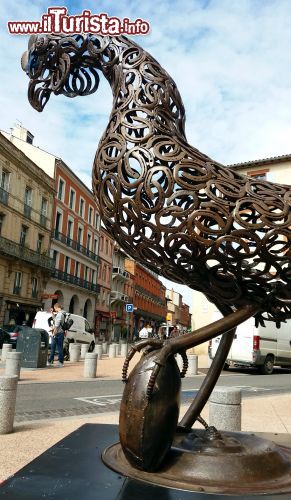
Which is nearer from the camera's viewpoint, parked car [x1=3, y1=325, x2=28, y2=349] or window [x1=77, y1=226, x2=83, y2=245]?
parked car [x1=3, y1=325, x2=28, y2=349]

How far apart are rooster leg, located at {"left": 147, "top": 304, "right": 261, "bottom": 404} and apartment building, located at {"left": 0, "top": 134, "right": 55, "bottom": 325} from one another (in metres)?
29.4

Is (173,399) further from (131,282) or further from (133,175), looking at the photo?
(131,282)

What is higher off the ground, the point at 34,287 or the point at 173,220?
the point at 34,287

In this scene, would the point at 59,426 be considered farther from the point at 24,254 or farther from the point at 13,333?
the point at 24,254

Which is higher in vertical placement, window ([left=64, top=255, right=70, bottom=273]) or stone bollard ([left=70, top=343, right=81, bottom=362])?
→ window ([left=64, top=255, right=70, bottom=273])

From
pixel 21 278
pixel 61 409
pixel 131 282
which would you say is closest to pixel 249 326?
pixel 61 409

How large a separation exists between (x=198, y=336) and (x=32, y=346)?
11.9 meters

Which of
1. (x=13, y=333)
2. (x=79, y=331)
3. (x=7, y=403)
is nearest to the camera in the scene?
(x=7, y=403)

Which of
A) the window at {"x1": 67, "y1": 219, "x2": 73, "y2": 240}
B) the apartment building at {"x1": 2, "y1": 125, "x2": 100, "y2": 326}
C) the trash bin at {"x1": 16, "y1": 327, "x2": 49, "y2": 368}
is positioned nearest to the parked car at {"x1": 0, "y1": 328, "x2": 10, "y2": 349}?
the trash bin at {"x1": 16, "y1": 327, "x2": 49, "y2": 368}

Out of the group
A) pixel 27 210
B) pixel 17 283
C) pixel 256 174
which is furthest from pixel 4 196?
pixel 256 174

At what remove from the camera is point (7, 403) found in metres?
6.03

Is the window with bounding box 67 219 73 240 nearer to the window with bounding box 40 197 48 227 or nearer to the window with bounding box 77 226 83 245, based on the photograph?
the window with bounding box 77 226 83 245

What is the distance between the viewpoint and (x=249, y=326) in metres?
16.3

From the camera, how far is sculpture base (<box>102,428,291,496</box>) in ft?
8.71
